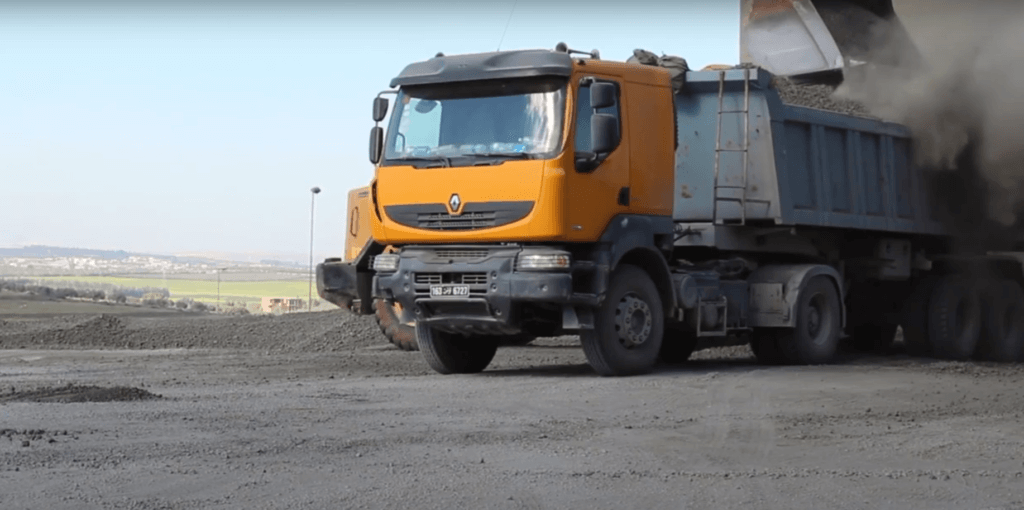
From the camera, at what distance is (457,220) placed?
13156 millimetres

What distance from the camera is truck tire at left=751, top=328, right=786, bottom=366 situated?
1612 cm

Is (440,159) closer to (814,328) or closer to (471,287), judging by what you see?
(471,287)

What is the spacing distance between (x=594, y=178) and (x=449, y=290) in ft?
5.59

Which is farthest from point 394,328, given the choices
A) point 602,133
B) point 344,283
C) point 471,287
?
point 602,133

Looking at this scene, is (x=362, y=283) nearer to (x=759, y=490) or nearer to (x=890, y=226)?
(x=890, y=226)

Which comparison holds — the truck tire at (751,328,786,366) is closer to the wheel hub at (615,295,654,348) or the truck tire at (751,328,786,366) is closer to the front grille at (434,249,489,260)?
the wheel hub at (615,295,654,348)

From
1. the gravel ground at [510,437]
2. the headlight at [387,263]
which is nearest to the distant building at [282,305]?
the gravel ground at [510,437]

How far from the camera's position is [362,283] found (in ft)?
51.1

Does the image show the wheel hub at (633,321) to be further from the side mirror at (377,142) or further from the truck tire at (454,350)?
the side mirror at (377,142)

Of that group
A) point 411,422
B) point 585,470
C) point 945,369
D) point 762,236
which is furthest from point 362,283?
point 585,470

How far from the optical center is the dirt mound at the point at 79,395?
1139 centimetres

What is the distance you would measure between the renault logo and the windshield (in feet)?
1.20

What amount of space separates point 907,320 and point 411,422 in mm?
10479

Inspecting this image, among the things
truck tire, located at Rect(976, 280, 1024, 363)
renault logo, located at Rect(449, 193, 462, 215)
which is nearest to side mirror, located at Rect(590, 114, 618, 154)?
renault logo, located at Rect(449, 193, 462, 215)
